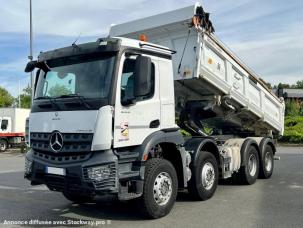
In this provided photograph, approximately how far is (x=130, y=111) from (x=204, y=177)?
2.60m

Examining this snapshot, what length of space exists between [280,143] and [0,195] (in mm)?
23495

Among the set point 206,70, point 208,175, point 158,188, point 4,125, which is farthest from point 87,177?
point 4,125

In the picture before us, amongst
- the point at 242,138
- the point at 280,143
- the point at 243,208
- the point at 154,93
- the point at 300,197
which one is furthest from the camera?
the point at 280,143

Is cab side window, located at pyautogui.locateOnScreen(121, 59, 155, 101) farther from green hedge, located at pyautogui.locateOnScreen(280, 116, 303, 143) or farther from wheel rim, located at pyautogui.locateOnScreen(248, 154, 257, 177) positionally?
green hedge, located at pyautogui.locateOnScreen(280, 116, 303, 143)

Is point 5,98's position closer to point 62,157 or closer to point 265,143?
point 265,143

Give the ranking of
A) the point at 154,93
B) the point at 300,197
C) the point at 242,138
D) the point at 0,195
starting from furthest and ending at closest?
the point at 242,138 < the point at 0,195 < the point at 300,197 < the point at 154,93

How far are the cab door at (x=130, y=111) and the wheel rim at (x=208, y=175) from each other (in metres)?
1.92

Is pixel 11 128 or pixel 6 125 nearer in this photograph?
pixel 6 125

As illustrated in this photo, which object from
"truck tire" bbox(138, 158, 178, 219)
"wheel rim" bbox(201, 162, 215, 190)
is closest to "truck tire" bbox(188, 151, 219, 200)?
"wheel rim" bbox(201, 162, 215, 190)

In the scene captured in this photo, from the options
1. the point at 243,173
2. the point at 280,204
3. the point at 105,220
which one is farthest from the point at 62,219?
the point at 243,173

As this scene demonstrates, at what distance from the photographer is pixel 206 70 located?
866 centimetres

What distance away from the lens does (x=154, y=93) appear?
7000 mm

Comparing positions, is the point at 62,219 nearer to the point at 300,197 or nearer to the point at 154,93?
the point at 154,93

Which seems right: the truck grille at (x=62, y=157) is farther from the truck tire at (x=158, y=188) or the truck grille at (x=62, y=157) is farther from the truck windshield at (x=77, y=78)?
the truck tire at (x=158, y=188)
